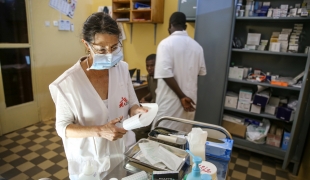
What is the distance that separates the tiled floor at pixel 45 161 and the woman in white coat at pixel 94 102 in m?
1.29

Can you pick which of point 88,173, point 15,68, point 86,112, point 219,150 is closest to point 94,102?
point 86,112

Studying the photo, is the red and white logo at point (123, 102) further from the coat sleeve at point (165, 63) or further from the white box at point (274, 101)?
the white box at point (274, 101)

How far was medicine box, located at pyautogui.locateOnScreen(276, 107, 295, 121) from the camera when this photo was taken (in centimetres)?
221

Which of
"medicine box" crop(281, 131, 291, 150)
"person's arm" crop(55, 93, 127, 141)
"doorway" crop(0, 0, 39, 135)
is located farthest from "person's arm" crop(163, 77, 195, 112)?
"doorway" crop(0, 0, 39, 135)

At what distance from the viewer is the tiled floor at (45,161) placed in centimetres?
211

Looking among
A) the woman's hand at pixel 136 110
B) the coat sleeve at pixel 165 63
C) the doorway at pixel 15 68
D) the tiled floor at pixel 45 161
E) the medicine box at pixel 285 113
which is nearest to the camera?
the woman's hand at pixel 136 110

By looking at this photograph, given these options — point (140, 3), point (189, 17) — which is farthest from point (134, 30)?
point (189, 17)

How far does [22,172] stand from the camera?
2090 mm

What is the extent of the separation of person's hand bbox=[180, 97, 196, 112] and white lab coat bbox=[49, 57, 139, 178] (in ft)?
3.06

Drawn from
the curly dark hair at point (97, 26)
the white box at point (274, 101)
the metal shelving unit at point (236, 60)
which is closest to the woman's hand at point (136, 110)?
the curly dark hair at point (97, 26)

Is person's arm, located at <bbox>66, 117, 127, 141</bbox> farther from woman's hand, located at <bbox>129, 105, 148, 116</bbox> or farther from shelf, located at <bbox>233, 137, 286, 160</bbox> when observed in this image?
shelf, located at <bbox>233, 137, 286, 160</bbox>

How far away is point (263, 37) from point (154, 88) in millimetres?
1479

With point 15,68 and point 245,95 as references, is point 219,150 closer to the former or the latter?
point 245,95

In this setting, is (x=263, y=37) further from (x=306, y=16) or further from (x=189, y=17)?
(x=189, y=17)
